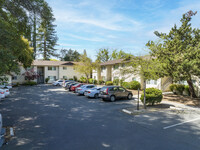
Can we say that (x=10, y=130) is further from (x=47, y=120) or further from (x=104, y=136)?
(x=104, y=136)

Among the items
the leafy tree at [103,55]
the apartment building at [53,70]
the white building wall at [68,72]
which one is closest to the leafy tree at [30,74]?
the apartment building at [53,70]

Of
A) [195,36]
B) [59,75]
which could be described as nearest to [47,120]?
[195,36]

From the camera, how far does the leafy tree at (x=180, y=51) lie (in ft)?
35.5

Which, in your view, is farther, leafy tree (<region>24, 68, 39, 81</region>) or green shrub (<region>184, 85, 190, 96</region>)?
leafy tree (<region>24, 68, 39, 81</region>)

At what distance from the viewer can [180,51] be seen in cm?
1247

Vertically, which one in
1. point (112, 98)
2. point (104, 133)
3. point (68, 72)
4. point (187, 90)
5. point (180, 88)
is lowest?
point (104, 133)

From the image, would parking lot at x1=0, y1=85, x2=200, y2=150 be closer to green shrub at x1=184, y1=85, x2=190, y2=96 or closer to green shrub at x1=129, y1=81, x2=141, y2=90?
green shrub at x1=184, y1=85, x2=190, y2=96

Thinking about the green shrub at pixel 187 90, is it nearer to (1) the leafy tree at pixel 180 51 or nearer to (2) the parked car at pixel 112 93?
(1) the leafy tree at pixel 180 51

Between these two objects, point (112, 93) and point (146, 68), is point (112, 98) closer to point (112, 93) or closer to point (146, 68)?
point (112, 93)

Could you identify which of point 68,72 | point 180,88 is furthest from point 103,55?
point 180,88

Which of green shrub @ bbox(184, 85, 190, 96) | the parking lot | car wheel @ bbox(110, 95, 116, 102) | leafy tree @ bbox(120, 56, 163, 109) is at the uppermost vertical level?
leafy tree @ bbox(120, 56, 163, 109)

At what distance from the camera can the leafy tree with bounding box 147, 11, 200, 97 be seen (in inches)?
426

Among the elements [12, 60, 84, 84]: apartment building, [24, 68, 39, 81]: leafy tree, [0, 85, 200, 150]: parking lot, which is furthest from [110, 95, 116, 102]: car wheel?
[24, 68, 39, 81]: leafy tree

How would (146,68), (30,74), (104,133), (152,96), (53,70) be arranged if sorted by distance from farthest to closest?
(53,70), (30,74), (146,68), (152,96), (104,133)
